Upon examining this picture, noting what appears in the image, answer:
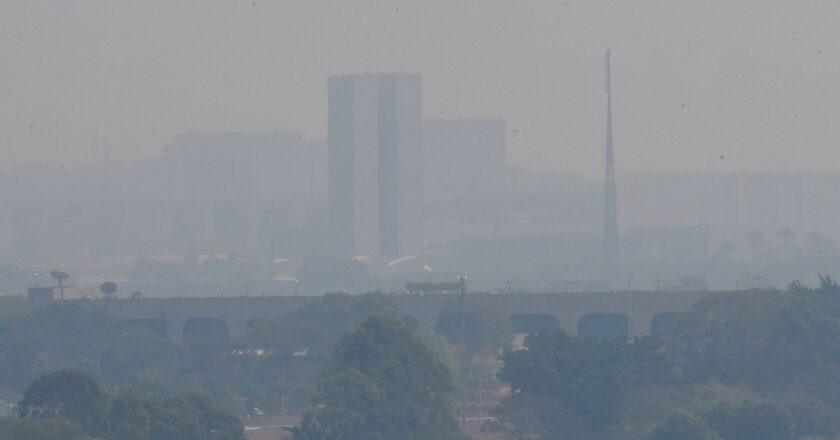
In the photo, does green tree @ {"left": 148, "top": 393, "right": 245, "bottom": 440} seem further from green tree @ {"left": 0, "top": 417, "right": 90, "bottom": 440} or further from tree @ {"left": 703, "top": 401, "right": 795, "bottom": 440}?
tree @ {"left": 703, "top": 401, "right": 795, "bottom": 440}

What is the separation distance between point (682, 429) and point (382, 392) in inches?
327

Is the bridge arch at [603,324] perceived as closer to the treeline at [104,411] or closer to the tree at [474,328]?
the tree at [474,328]

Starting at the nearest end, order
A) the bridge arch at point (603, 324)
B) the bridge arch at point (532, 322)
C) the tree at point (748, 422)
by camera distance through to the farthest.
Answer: the tree at point (748, 422)
the bridge arch at point (603, 324)
the bridge arch at point (532, 322)

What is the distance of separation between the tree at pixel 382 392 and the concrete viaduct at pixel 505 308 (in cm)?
4201

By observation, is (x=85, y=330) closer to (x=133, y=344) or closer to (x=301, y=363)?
(x=133, y=344)

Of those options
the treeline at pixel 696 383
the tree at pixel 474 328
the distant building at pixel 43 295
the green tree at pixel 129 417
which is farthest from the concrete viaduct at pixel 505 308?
the green tree at pixel 129 417

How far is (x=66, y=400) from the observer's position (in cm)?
4256

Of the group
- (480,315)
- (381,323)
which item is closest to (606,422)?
(381,323)

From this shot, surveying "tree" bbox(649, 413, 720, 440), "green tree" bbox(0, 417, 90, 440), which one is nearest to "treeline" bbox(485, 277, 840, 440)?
"tree" bbox(649, 413, 720, 440)

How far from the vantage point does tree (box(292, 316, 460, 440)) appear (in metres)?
47.4

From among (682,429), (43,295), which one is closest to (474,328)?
(43,295)

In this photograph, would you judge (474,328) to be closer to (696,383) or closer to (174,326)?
(174,326)

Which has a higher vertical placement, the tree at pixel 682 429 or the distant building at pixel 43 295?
the distant building at pixel 43 295

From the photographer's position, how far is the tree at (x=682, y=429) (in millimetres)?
47375
